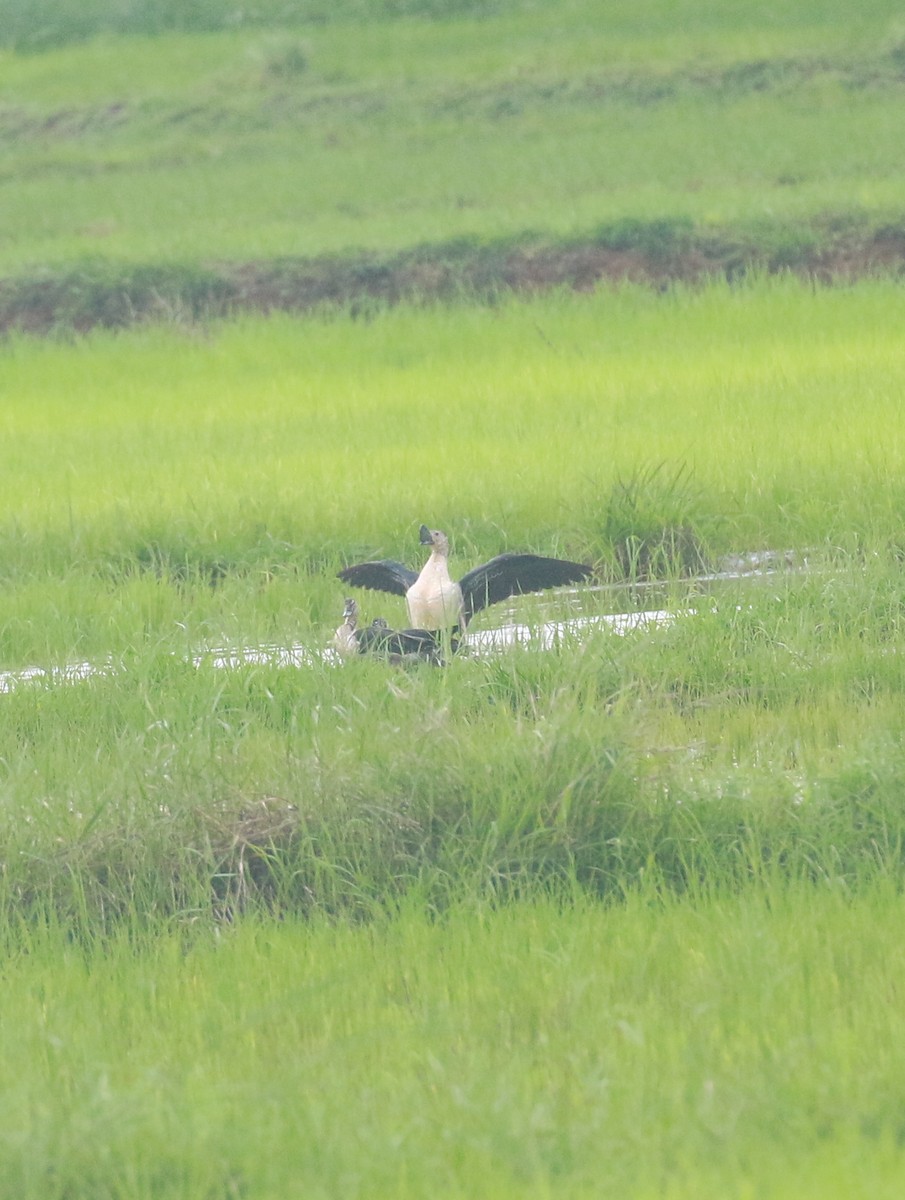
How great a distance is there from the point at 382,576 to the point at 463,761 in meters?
1.40

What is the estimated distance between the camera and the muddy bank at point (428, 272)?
1273 cm

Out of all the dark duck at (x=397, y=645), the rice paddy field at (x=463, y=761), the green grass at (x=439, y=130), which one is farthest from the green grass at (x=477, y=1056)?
the green grass at (x=439, y=130)

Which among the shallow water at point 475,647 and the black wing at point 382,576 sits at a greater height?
the black wing at point 382,576

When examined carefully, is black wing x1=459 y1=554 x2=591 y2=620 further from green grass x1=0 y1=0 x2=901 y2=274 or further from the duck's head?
green grass x1=0 y1=0 x2=901 y2=274

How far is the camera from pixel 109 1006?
121 inches

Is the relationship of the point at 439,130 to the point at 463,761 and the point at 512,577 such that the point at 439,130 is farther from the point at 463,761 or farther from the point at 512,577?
the point at 463,761

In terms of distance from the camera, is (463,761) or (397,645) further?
(397,645)

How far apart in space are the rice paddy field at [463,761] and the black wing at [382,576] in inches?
10.6

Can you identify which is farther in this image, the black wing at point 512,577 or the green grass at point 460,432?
the green grass at point 460,432

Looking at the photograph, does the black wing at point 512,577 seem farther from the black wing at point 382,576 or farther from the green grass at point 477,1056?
the green grass at point 477,1056

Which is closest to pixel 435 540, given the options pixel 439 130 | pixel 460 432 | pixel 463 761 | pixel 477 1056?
pixel 463 761

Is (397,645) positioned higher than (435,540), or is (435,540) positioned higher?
(435,540)

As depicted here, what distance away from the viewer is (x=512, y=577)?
4875 mm

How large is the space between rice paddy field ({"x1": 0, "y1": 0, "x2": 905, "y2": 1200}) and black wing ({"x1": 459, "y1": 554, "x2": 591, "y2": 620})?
0.21 metres
